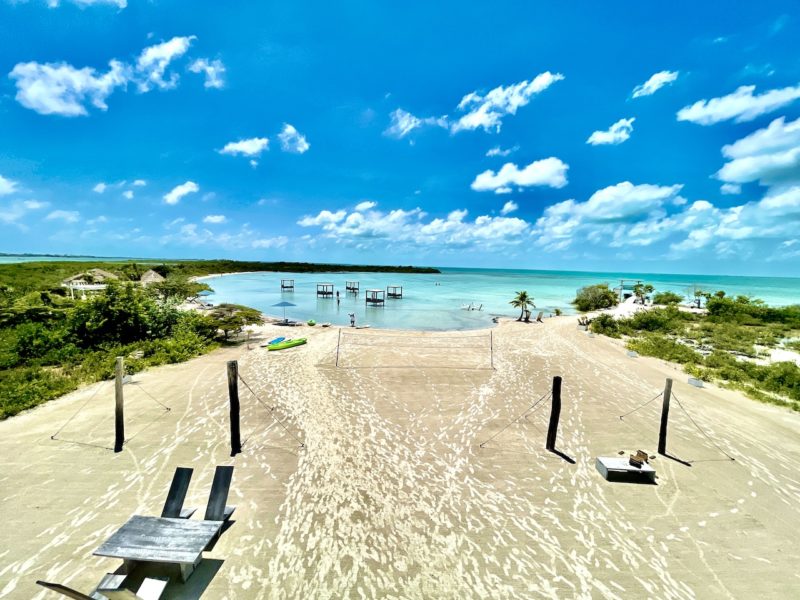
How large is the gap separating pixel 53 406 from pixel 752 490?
1625 cm

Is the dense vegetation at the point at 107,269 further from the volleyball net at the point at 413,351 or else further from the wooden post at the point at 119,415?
the wooden post at the point at 119,415

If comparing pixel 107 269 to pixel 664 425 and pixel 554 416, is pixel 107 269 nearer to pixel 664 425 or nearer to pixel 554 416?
pixel 554 416

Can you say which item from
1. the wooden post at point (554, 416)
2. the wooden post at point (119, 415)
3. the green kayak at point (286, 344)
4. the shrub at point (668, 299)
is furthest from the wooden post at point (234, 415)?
the shrub at point (668, 299)

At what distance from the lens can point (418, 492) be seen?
6277 mm

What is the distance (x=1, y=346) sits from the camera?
11547 millimetres

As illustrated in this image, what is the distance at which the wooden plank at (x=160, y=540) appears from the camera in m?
4.13

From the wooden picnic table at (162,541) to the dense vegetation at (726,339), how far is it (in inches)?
621

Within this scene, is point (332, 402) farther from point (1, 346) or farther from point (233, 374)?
point (1, 346)

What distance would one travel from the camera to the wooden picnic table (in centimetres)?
412

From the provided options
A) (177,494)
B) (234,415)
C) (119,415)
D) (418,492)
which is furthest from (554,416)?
(119,415)

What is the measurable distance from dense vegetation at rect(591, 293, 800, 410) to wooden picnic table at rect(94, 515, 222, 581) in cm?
1578

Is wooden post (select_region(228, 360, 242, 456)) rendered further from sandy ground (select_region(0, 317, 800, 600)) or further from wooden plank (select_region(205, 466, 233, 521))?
wooden plank (select_region(205, 466, 233, 521))

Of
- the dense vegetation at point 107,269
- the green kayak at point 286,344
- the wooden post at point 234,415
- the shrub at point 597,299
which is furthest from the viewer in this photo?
the shrub at point 597,299

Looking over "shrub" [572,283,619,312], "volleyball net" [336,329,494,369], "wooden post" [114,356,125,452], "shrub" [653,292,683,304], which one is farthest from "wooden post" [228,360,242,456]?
"shrub" [653,292,683,304]
